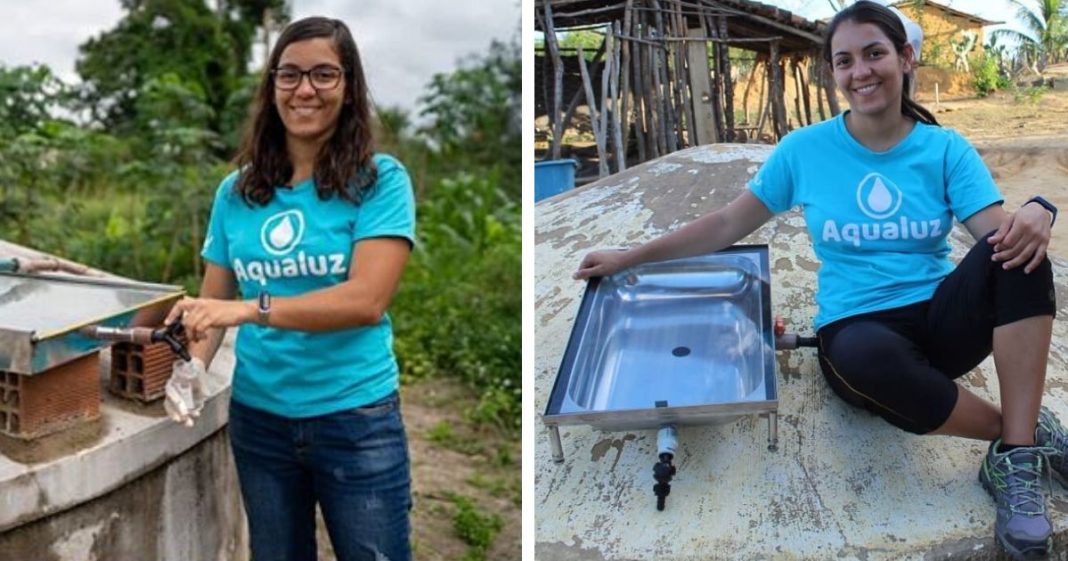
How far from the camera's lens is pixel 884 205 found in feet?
5.59

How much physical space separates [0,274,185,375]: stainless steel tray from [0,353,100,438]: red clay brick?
36mm

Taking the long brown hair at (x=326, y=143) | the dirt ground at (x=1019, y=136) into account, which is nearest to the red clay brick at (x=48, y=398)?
the long brown hair at (x=326, y=143)

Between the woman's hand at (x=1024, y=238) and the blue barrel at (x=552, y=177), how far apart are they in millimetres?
1502

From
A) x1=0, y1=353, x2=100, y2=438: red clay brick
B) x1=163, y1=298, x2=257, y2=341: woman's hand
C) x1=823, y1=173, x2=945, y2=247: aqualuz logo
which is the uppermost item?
x1=823, y1=173, x2=945, y2=247: aqualuz logo

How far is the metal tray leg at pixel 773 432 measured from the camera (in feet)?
5.54

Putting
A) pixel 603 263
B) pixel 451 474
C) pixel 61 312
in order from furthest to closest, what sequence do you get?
pixel 451 474 → pixel 603 263 → pixel 61 312

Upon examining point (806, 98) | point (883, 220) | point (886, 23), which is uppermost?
point (806, 98)

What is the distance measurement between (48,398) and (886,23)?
4.48 ft

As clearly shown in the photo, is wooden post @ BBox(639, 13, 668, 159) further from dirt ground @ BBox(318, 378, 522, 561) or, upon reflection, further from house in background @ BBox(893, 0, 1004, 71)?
house in background @ BBox(893, 0, 1004, 71)

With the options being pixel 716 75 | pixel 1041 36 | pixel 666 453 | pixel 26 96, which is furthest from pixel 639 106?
pixel 26 96

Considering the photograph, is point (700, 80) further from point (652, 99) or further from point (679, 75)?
point (652, 99)

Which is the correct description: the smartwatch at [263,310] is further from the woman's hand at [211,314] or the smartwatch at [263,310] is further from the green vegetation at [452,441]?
the green vegetation at [452,441]

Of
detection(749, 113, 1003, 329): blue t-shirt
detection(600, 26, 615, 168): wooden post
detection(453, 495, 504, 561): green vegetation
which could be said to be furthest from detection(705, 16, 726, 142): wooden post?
detection(749, 113, 1003, 329): blue t-shirt

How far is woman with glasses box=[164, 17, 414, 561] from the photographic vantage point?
144 centimetres
